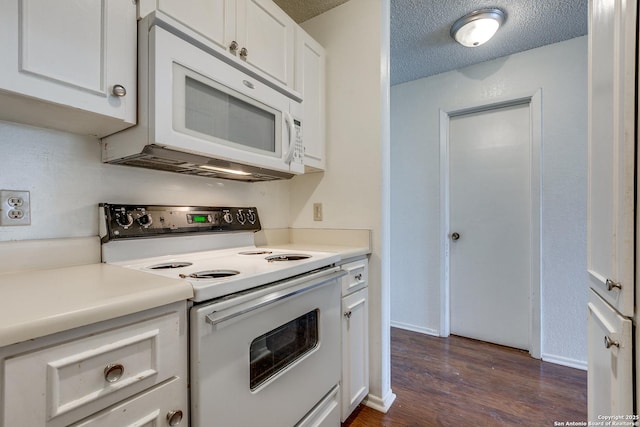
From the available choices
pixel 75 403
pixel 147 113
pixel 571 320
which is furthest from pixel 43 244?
pixel 571 320

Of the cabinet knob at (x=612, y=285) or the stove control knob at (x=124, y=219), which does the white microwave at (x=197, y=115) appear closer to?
the stove control knob at (x=124, y=219)

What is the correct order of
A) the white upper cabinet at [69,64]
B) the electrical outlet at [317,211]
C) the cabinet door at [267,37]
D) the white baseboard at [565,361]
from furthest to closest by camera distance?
1. the white baseboard at [565,361]
2. the electrical outlet at [317,211]
3. the cabinet door at [267,37]
4. the white upper cabinet at [69,64]

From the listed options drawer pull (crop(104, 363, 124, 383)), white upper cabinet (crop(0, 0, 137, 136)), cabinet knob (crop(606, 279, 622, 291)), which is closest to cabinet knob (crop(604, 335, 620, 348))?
cabinet knob (crop(606, 279, 622, 291))

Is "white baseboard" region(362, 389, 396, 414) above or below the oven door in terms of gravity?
below

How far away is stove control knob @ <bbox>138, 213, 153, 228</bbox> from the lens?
1216mm

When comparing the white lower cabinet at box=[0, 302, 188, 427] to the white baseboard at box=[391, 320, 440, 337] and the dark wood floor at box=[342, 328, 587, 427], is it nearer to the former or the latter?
the dark wood floor at box=[342, 328, 587, 427]

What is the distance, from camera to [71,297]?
0.65 m

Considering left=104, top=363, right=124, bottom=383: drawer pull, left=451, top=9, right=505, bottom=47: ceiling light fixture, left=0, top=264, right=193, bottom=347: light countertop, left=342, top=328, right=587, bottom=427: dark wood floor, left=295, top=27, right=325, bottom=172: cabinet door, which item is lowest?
left=342, top=328, right=587, bottom=427: dark wood floor

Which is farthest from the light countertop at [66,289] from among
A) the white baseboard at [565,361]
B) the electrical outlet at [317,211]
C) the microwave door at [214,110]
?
the white baseboard at [565,361]

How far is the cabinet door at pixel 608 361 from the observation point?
799 mm

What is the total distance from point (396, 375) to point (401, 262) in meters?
1.08

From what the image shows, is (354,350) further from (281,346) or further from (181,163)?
(181,163)

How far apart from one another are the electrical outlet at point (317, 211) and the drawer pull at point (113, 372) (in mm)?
1393

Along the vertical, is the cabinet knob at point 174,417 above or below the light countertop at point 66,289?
below
